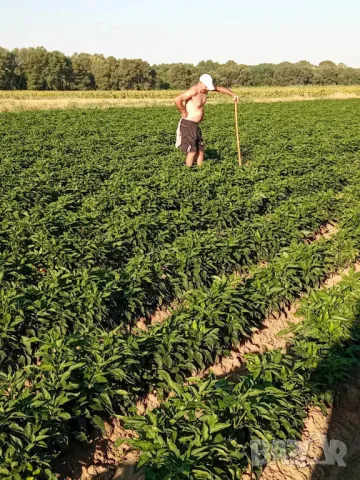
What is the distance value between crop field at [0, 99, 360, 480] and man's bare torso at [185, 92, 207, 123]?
130 centimetres

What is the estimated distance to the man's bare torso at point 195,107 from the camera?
33.2 ft

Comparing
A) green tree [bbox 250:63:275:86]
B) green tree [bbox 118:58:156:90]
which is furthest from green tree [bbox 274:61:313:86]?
green tree [bbox 118:58:156:90]

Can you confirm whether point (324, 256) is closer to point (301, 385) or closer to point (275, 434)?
point (301, 385)

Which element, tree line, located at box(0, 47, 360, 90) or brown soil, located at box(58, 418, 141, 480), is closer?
brown soil, located at box(58, 418, 141, 480)

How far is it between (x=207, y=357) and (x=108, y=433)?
127 centimetres

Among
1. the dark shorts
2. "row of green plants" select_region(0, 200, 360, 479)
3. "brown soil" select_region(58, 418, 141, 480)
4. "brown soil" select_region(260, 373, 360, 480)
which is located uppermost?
the dark shorts

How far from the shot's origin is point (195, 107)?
33.5ft

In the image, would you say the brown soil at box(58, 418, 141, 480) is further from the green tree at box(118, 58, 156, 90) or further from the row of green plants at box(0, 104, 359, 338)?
the green tree at box(118, 58, 156, 90)

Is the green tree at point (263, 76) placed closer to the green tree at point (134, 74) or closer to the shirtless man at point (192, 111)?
the green tree at point (134, 74)

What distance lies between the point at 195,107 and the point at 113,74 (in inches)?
3535

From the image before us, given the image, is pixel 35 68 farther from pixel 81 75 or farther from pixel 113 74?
pixel 113 74

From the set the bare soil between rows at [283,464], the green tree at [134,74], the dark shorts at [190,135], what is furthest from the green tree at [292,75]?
the bare soil between rows at [283,464]

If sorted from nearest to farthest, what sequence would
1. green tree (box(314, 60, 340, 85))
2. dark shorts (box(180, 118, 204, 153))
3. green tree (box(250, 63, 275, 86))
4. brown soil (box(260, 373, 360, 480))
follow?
1. brown soil (box(260, 373, 360, 480))
2. dark shorts (box(180, 118, 204, 153))
3. green tree (box(314, 60, 340, 85))
4. green tree (box(250, 63, 275, 86))

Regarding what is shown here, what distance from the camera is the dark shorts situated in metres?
10.3
